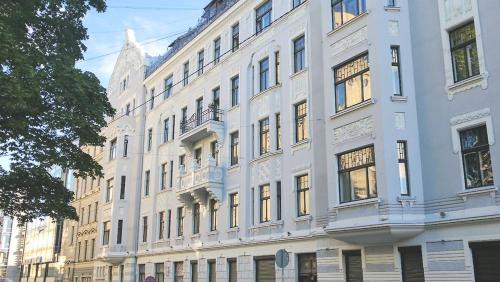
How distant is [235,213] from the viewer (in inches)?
977

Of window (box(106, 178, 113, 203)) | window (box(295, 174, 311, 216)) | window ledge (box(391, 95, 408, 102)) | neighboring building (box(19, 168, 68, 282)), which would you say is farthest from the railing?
neighboring building (box(19, 168, 68, 282))

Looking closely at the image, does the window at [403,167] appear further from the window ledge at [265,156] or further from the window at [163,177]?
the window at [163,177]

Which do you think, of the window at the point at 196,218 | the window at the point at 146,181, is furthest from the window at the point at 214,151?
the window at the point at 146,181

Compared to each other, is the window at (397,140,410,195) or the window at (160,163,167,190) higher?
the window at (160,163,167,190)

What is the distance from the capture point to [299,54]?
73.0 feet

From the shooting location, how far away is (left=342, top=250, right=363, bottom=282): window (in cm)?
1745

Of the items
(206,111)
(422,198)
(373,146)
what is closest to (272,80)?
(206,111)

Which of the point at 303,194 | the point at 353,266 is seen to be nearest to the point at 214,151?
the point at 303,194

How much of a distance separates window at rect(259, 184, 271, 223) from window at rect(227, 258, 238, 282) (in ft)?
9.28

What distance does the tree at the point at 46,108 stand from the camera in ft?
49.1

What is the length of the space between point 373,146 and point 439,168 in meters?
2.17

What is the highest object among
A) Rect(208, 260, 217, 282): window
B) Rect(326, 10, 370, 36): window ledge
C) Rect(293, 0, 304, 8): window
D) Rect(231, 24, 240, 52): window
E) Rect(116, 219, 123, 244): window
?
Rect(231, 24, 240, 52): window

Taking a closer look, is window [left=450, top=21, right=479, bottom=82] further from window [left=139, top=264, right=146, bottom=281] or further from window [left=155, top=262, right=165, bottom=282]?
window [left=139, top=264, right=146, bottom=281]

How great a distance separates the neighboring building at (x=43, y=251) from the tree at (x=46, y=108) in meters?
29.6
